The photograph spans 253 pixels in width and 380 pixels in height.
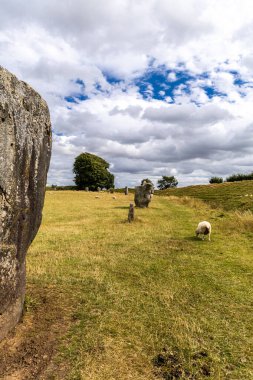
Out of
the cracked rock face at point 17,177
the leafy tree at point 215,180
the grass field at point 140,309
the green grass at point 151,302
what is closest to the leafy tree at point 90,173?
the leafy tree at point 215,180

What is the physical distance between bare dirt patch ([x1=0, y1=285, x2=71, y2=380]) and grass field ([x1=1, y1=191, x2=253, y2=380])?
0.10 feet

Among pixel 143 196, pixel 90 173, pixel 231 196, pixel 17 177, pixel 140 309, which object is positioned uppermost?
pixel 90 173

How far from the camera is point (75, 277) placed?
12039mm

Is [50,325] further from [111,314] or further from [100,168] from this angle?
[100,168]

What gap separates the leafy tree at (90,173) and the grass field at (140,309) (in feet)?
253

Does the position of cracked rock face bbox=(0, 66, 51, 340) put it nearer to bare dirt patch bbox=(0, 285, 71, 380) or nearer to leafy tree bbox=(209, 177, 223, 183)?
bare dirt patch bbox=(0, 285, 71, 380)

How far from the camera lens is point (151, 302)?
980cm

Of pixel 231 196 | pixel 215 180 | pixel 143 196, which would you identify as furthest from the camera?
pixel 215 180

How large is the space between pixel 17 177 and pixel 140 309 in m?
5.33

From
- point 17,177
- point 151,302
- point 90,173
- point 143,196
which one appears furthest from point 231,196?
point 90,173

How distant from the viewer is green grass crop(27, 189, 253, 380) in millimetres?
6789

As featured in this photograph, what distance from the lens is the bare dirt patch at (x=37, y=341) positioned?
6.41 meters

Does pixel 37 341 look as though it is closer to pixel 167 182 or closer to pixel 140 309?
pixel 140 309

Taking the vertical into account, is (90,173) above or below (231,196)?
above
